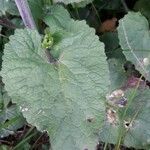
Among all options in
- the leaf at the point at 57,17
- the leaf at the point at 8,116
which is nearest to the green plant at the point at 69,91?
the leaf at the point at 57,17

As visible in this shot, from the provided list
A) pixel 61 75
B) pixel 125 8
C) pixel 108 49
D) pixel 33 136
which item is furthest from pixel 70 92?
pixel 125 8

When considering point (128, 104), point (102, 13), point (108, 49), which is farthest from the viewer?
point (102, 13)

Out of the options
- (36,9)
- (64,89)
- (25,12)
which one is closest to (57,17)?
(36,9)

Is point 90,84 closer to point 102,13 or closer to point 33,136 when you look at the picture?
point 33,136

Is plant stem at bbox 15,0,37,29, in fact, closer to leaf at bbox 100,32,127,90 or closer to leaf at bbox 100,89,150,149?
leaf at bbox 100,32,127,90

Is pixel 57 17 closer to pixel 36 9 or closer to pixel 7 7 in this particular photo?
pixel 36 9

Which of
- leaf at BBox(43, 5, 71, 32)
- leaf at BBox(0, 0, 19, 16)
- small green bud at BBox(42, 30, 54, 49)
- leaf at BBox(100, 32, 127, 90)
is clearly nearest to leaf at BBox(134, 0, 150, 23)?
leaf at BBox(100, 32, 127, 90)
